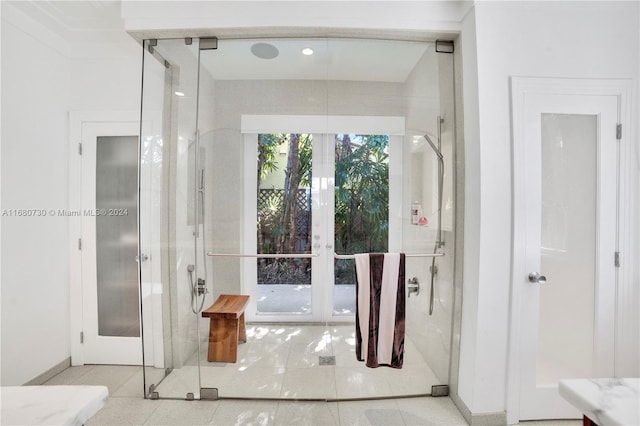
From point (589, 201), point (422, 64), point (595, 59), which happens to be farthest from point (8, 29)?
point (589, 201)

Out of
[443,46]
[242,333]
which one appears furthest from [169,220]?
[443,46]

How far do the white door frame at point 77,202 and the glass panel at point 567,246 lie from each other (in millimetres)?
3127

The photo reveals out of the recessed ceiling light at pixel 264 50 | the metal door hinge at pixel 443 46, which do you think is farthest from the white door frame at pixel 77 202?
the metal door hinge at pixel 443 46

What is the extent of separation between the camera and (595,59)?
1.90m

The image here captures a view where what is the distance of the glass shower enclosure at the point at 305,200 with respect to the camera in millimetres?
2016

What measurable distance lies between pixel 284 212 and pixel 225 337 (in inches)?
36.8

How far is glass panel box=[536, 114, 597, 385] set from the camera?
1.92 m

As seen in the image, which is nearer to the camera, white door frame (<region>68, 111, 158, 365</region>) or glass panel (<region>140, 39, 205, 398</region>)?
glass panel (<region>140, 39, 205, 398</region>)

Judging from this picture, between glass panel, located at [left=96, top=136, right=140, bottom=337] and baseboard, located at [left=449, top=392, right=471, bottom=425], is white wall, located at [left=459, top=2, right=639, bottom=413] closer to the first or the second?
baseboard, located at [left=449, top=392, right=471, bottom=425]

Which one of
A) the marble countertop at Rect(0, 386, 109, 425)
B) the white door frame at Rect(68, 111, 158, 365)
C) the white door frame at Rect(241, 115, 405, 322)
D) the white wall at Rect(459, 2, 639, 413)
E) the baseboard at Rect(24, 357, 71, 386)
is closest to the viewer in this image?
the marble countertop at Rect(0, 386, 109, 425)

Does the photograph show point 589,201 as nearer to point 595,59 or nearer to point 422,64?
point 595,59

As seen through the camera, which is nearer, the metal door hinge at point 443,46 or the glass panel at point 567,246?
the glass panel at point 567,246

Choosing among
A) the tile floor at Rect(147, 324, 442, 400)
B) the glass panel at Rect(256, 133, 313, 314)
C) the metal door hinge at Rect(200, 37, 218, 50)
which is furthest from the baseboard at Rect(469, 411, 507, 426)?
the metal door hinge at Rect(200, 37, 218, 50)

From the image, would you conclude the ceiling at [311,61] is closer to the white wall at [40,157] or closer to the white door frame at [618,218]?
the white door frame at [618,218]
